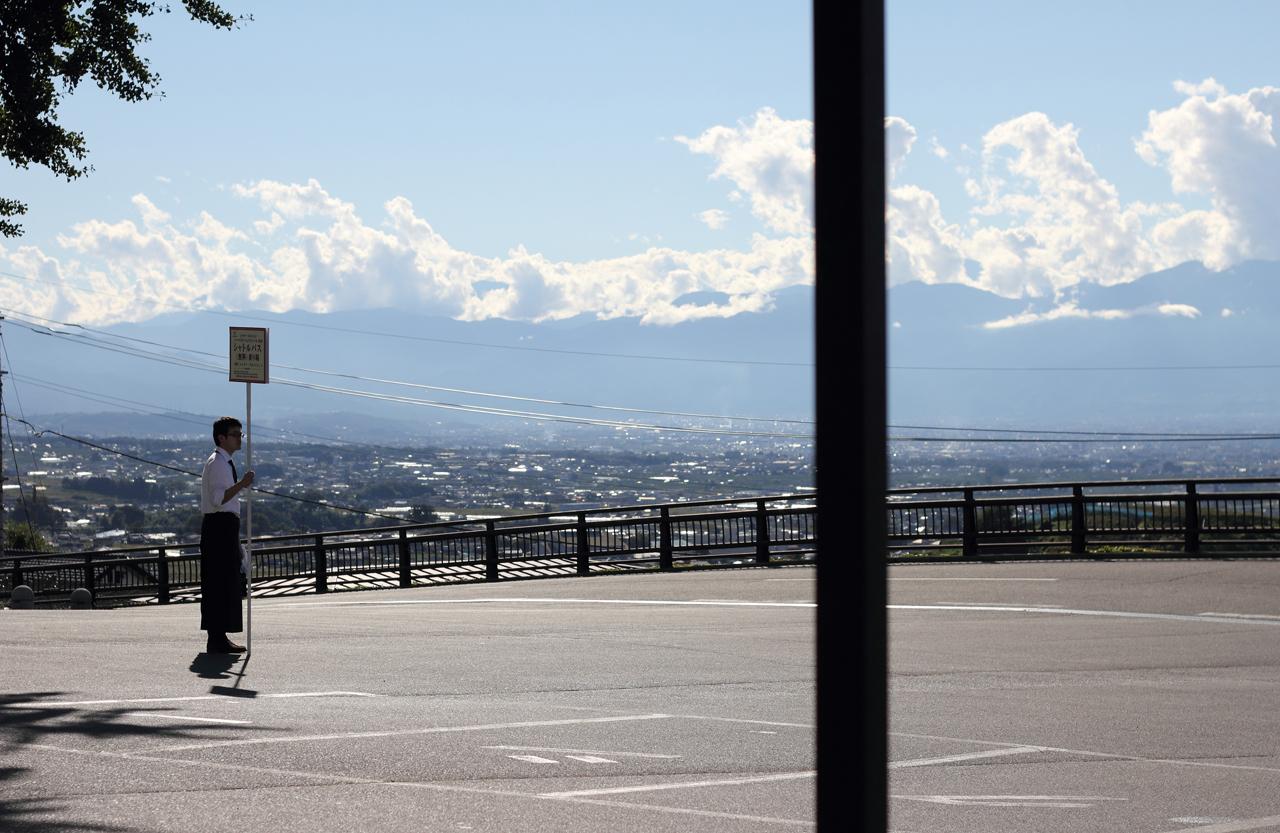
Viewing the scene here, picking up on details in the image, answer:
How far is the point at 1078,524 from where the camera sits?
78.9 ft

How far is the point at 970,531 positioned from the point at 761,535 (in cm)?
341

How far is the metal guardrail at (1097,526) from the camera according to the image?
76.8ft

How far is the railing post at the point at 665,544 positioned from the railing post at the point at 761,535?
1.60 m

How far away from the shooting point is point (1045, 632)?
14727 mm

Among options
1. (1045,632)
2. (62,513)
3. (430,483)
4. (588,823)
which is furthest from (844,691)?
(430,483)

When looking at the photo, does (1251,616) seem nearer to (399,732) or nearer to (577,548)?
(399,732)

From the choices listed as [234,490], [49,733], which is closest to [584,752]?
[49,733]

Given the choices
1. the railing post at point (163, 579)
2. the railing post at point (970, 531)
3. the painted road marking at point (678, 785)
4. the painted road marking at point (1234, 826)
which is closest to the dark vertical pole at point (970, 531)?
the railing post at point (970, 531)

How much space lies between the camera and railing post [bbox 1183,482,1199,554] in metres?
23.4

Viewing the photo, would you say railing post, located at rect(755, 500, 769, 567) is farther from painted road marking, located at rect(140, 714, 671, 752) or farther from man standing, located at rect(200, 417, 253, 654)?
painted road marking, located at rect(140, 714, 671, 752)

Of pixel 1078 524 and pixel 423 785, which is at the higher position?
pixel 1078 524

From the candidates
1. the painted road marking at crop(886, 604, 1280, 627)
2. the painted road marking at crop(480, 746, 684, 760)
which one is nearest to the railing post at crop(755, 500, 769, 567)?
the painted road marking at crop(886, 604, 1280, 627)

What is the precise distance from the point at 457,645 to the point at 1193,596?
8.81 m

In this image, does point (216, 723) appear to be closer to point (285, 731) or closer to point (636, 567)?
point (285, 731)
